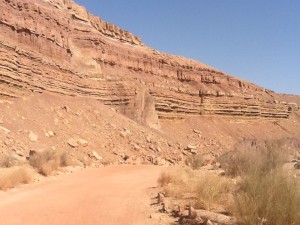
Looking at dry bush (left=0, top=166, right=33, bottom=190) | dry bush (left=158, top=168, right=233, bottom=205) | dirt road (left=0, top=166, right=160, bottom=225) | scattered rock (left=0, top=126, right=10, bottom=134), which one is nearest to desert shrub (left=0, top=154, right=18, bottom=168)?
dry bush (left=0, top=166, right=33, bottom=190)

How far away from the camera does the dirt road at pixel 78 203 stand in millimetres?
7281

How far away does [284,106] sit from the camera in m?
55.2

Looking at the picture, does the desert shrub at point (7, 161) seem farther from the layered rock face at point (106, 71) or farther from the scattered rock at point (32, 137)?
the layered rock face at point (106, 71)

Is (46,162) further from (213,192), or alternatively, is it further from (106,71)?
(106,71)

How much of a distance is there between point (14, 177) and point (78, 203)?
14.5 feet

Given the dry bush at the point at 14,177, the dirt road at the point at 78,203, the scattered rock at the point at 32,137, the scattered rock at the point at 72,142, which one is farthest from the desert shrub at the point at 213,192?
the scattered rock at the point at 72,142

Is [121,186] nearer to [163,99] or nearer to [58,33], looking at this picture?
[58,33]

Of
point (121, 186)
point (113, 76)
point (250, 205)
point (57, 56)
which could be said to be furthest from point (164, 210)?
point (113, 76)

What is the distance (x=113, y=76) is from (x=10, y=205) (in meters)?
25.9

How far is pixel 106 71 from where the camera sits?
36219mm

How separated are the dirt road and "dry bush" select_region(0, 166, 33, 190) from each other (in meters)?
0.37

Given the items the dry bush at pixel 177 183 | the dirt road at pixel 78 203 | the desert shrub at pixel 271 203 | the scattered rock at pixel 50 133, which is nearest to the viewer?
the desert shrub at pixel 271 203

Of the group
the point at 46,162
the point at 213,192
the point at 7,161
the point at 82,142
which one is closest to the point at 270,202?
the point at 213,192

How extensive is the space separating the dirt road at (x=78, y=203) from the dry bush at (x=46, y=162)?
2014 mm
